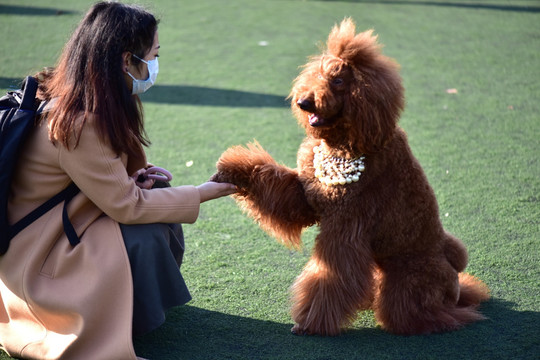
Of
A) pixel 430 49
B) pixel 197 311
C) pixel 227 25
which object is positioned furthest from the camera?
pixel 227 25

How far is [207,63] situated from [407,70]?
2.17 m

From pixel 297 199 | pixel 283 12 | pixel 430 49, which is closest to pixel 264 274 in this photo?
pixel 297 199

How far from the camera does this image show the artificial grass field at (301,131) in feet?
8.58

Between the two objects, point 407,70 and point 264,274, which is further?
point 407,70

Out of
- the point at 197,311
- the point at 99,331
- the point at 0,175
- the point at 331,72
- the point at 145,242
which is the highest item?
the point at 331,72

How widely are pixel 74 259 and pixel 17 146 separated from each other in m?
0.47

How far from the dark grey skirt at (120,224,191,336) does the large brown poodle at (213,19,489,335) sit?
16.5 inches

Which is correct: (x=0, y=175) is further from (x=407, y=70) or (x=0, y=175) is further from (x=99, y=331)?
(x=407, y=70)

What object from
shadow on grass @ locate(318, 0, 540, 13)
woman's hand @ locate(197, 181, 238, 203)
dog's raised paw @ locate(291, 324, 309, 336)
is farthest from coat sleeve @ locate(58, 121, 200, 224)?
shadow on grass @ locate(318, 0, 540, 13)

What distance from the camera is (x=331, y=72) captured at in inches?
92.3

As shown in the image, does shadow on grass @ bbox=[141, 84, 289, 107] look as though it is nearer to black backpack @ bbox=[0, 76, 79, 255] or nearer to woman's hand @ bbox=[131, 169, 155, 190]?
woman's hand @ bbox=[131, 169, 155, 190]

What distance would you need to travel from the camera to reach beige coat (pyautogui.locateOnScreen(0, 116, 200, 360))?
225cm

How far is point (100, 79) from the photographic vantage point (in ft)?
7.36

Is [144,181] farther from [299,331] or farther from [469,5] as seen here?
[469,5]
